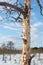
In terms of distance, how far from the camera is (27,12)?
5875mm

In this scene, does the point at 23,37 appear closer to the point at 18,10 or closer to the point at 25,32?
the point at 25,32

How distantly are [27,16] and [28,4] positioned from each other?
1.01 feet

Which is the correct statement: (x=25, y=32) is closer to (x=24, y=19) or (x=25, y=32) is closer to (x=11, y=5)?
(x=24, y=19)

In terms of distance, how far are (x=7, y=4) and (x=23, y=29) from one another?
2.36 feet

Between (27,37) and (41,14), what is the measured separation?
3.22ft

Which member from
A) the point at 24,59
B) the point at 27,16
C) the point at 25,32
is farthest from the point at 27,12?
the point at 24,59

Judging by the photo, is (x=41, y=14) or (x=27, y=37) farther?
(x=41, y=14)

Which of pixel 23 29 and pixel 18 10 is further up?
pixel 18 10

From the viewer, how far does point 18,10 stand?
5.90m

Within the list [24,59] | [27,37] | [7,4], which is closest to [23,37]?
[27,37]

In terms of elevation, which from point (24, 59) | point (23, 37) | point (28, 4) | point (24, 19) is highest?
Result: point (28, 4)

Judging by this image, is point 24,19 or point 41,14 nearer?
point 24,19

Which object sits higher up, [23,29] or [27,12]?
[27,12]

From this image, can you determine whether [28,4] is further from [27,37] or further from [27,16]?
[27,37]
